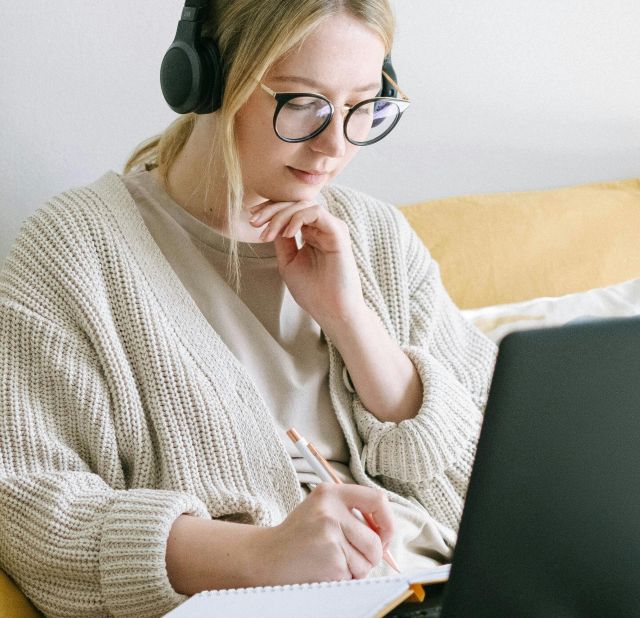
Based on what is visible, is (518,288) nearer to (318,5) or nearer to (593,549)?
(318,5)

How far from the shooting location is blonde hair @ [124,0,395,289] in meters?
1.17

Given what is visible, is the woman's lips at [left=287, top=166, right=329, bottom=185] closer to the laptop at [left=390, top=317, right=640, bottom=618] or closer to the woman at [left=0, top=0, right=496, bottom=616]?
the woman at [left=0, top=0, right=496, bottom=616]

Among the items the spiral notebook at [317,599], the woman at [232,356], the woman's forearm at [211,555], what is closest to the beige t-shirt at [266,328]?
the woman at [232,356]

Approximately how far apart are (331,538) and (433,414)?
0.38 metres

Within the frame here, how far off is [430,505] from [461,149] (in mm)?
917

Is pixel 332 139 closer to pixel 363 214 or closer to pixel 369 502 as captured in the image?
pixel 363 214

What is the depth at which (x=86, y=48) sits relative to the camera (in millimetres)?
1574

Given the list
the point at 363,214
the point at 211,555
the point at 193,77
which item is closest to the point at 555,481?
the point at 211,555

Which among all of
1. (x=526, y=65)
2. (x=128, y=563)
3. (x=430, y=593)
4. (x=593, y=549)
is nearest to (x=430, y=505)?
(x=128, y=563)

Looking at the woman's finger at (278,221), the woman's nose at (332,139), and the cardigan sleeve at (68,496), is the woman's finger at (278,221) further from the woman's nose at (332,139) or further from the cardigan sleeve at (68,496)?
the cardigan sleeve at (68,496)

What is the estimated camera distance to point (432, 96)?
1.94m

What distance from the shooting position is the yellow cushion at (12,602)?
1.08 metres

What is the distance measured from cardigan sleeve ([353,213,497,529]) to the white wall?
51 cm

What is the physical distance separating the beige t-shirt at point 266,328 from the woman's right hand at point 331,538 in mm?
300
